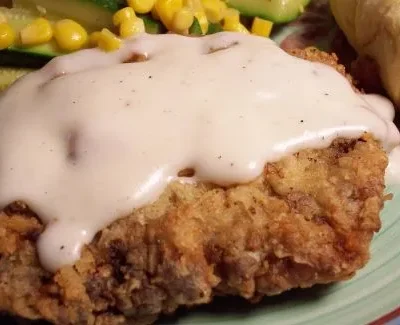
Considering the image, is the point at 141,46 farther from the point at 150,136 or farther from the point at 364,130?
the point at 364,130

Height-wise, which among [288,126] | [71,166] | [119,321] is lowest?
[119,321]

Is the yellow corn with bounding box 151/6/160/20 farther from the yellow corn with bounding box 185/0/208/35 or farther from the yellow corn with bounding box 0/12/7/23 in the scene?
the yellow corn with bounding box 0/12/7/23

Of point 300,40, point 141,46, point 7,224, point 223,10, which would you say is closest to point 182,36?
point 141,46

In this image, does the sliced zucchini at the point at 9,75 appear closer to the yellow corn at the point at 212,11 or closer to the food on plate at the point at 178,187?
the food on plate at the point at 178,187

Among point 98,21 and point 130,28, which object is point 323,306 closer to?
point 130,28

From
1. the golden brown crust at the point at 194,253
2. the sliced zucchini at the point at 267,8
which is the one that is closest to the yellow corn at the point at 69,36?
the sliced zucchini at the point at 267,8

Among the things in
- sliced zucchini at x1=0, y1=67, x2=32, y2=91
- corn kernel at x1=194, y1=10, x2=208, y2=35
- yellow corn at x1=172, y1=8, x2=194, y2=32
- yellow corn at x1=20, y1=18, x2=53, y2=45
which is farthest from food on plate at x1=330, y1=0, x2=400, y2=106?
sliced zucchini at x1=0, y1=67, x2=32, y2=91
